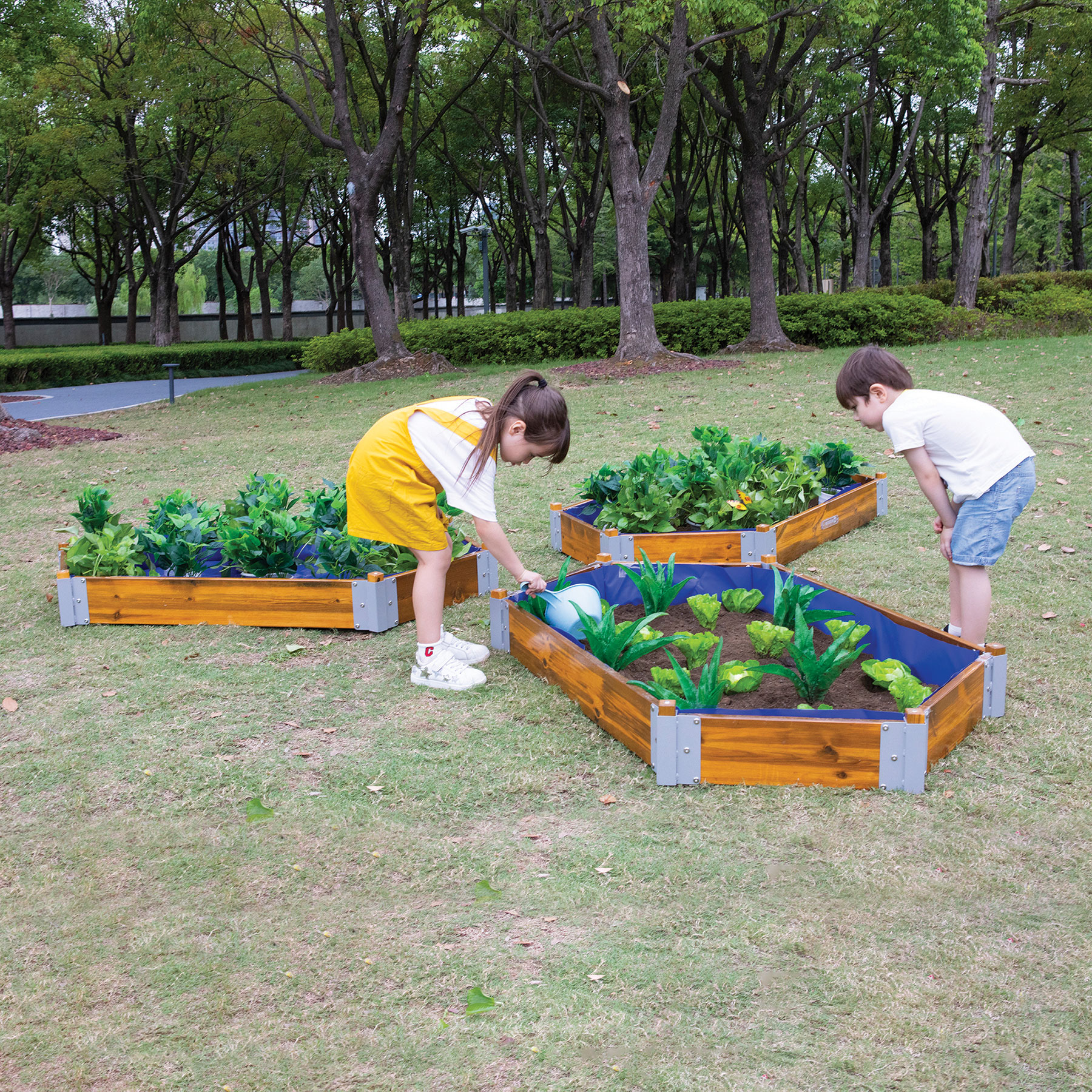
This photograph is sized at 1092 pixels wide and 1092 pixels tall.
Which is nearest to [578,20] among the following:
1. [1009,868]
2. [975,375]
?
[975,375]

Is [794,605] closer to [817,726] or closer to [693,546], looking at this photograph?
[817,726]

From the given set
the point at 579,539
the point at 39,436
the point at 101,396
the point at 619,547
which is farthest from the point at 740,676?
the point at 101,396

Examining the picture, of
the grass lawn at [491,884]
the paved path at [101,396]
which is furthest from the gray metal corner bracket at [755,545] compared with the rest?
the paved path at [101,396]

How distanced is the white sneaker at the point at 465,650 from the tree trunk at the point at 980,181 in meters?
18.7

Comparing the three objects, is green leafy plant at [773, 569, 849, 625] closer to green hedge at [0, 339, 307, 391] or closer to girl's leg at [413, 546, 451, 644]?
girl's leg at [413, 546, 451, 644]

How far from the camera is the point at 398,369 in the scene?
61.8ft

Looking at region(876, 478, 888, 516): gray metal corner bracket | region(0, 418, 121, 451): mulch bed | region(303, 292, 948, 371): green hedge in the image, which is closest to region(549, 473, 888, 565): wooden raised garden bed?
region(876, 478, 888, 516): gray metal corner bracket

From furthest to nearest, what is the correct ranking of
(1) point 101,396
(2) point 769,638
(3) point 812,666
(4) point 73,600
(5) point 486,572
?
1. (1) point 101,396
2. (5) point 486,572
3. (4) point 73,600
4. (2) point 769,638
5. (3) point 812,666

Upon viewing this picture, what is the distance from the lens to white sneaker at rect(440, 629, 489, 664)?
4562 mm

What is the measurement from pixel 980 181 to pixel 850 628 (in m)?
19.8

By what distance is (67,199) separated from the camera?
3200 centimetres

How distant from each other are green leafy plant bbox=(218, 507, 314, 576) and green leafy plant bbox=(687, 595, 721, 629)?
2.16 m

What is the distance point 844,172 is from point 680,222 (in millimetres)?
4786

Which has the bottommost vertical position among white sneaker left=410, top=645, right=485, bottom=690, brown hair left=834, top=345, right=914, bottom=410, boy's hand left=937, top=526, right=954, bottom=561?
white sneaker left=410, top=645, right=485, bottom=690
